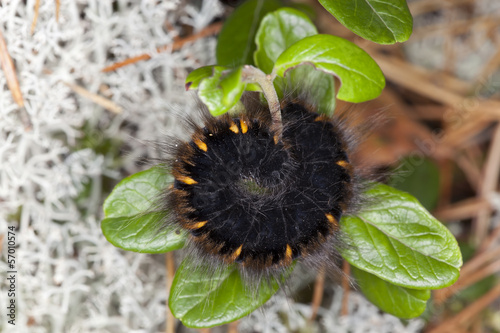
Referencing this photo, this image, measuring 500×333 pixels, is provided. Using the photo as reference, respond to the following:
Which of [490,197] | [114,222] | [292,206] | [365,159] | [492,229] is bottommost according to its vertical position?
[492,229]

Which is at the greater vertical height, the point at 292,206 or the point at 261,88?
the point at 261,88

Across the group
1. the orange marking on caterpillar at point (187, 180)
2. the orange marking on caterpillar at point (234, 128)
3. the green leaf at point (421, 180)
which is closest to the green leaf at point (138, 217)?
the orange marking on caterpillar at point (187, 180)

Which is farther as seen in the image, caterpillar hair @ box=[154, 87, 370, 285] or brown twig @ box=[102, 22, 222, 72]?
brown twig @ box=[102, 22, 222, 72]

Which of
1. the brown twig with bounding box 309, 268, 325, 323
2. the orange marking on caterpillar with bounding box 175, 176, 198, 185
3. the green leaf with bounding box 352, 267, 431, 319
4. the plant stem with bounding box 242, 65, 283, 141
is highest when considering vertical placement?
the plant stem with bounding box 242, 65, 283, 141

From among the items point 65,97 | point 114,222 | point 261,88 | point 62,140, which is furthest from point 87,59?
point 261,88

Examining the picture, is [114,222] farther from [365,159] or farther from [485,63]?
[485,63]

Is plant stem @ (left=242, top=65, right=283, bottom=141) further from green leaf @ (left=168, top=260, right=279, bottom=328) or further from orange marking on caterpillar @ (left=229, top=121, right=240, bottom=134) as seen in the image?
green leaf @ (left=168, top=260, right=279, bottom=328)

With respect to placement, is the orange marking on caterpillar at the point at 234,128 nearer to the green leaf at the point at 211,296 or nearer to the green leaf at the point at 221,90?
the green leaf at the point at 221,90

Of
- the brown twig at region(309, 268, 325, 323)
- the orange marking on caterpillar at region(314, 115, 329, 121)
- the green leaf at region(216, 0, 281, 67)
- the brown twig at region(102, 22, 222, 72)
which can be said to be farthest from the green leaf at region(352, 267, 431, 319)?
the brown twig at region(102, 22, 222, 72)

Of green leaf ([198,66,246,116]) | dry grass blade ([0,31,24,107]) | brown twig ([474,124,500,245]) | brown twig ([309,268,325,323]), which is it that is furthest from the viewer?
brown twig ([474,124,500,245])
